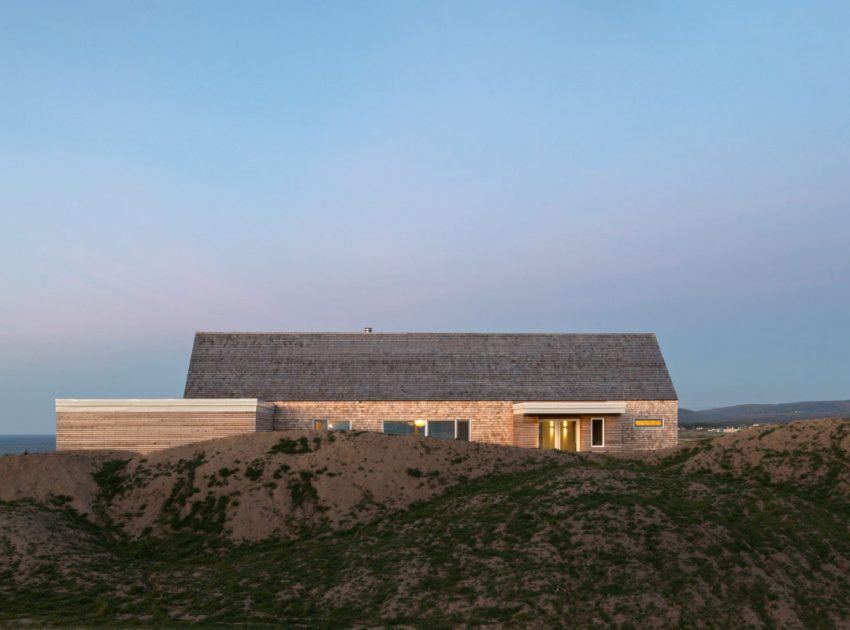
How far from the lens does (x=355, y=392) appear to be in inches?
1447

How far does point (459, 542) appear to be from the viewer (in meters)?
18.5

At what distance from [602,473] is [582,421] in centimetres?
1427

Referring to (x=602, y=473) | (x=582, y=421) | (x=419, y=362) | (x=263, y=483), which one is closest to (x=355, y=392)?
(x=419, y=362)

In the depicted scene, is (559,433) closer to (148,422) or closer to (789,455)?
(789,455)

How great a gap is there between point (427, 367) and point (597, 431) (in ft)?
28.9

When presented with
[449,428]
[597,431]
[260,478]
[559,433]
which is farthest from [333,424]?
[260,478]

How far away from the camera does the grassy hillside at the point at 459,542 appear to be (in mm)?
15625

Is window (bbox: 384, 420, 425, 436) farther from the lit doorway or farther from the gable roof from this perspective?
the lit doorway

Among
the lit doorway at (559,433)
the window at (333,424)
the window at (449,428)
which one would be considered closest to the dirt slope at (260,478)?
the window at (333,424)

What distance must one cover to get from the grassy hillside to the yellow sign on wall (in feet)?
35.8

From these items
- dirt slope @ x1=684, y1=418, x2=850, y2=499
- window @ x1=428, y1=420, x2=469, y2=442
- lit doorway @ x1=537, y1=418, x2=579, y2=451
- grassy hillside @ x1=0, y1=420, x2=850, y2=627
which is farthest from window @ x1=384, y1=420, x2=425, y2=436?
dirt slope @ x1=684, y1=418, x2=850, y2=499

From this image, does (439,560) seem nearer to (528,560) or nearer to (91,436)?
(528,560)

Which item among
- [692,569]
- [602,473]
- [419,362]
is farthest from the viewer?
[419,362]

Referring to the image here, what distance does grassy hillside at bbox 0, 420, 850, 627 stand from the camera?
51.3 ft
